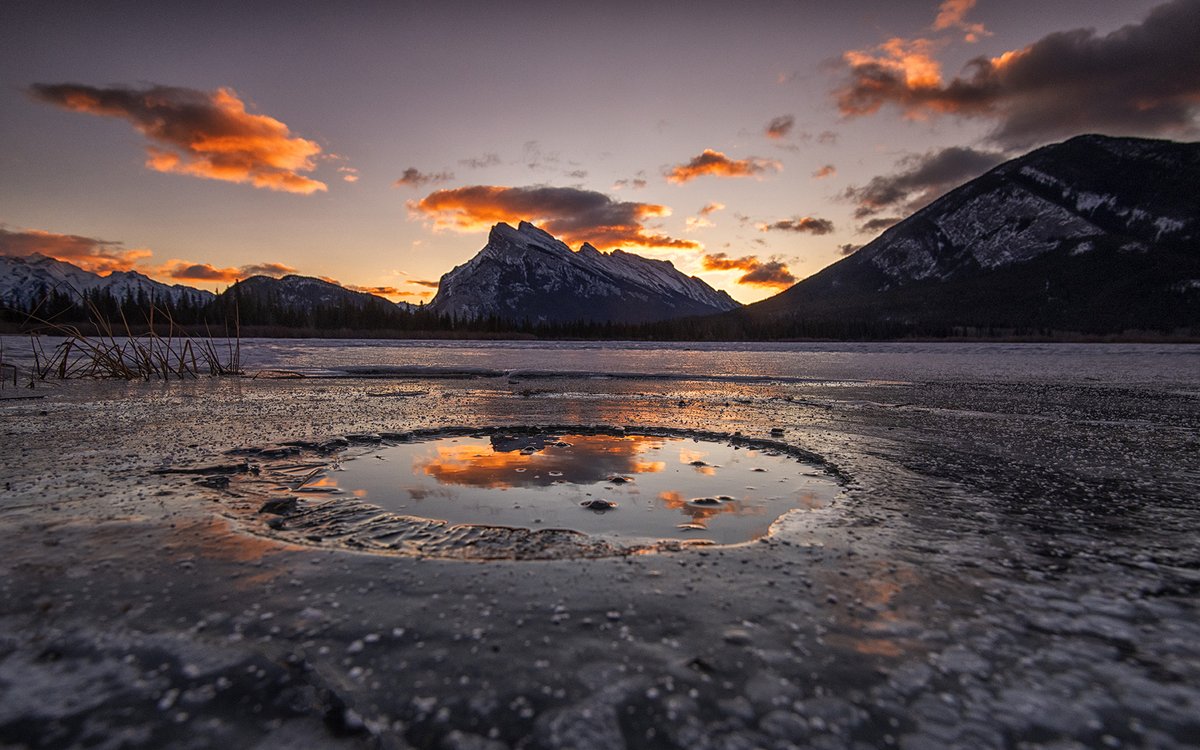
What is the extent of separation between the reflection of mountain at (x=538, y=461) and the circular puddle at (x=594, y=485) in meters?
0.01

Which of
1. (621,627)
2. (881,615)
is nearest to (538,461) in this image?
(621,627)

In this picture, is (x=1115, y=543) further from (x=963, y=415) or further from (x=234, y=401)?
(x=234, y=401)

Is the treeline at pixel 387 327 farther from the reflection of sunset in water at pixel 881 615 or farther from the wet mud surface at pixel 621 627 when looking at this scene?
the reflection of sunset in water at pixel 881 615

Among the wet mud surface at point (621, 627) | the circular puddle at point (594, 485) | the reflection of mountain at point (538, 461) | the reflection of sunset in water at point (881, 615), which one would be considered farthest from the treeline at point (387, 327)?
the reflection of sunset in water at point (881, 615)

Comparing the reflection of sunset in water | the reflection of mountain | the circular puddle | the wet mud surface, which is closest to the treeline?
the reflection of mountain

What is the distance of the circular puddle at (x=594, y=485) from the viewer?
14.9 feet

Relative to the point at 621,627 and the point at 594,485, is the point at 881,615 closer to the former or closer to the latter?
the point at 621,627

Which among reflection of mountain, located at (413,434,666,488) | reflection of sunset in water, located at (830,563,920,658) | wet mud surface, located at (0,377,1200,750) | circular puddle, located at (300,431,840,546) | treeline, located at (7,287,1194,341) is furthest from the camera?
treeline, located at (7,287,1194,341)

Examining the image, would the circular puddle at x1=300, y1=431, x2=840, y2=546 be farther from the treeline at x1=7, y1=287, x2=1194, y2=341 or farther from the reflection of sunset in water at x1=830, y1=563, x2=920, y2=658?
the treeline at x1=7, y1=287, x2=1194, y2=341

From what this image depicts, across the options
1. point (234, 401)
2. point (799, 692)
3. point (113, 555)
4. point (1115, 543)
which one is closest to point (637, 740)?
point (799, 692)

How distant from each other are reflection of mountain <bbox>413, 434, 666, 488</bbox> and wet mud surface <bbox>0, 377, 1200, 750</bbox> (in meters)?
1.96

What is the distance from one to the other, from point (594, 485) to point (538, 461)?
4.45ft

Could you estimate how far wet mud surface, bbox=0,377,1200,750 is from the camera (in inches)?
80.2

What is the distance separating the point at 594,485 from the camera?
570cm
